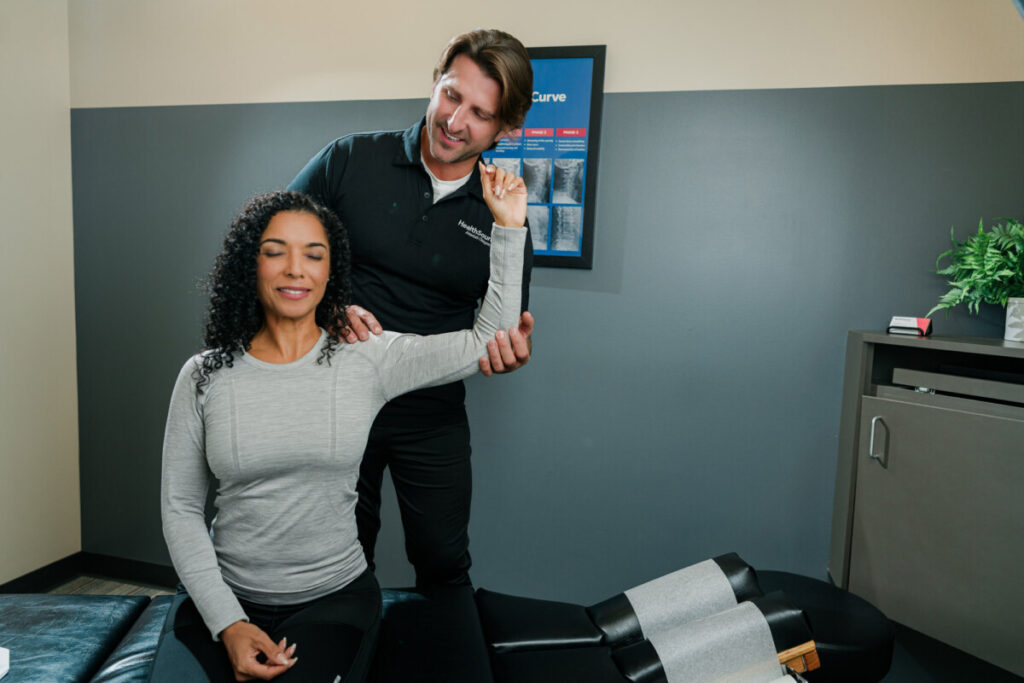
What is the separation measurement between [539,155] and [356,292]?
37.3 inches

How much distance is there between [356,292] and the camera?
154 cm

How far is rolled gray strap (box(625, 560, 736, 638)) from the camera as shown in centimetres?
129

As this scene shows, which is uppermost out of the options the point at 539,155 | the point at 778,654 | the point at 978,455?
the point at 539,155

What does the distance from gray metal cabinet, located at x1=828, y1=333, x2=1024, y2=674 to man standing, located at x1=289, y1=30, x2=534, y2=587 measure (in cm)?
104

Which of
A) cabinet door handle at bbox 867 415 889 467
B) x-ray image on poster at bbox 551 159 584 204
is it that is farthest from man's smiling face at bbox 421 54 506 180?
cabinet door handle at bbox 867 415 889 467

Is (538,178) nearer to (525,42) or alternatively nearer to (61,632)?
(525,42)

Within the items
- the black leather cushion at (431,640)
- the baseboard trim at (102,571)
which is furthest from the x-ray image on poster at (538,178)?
the baseboard trim at (102,571)

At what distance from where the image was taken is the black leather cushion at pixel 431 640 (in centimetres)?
110

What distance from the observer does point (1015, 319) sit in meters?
1.70

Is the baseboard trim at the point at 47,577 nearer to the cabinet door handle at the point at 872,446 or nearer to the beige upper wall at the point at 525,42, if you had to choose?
the beige upper wall at the point at 525,42

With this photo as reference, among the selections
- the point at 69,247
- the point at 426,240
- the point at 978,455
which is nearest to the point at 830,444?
the point at 978,455

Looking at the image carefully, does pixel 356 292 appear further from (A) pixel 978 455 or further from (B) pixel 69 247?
(B) pixel 69 247

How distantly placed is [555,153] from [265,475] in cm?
144

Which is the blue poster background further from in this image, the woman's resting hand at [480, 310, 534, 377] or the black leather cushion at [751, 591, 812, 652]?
the black leather cushion at [751, 591, 812, 652]
